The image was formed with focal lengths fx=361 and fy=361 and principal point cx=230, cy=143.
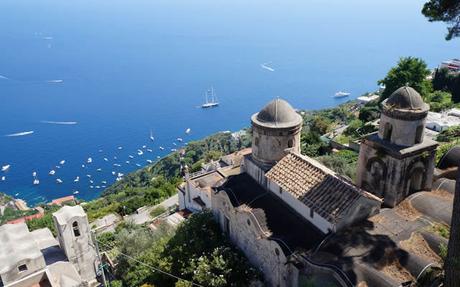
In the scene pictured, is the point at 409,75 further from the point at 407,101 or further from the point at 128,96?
the point at 128,96

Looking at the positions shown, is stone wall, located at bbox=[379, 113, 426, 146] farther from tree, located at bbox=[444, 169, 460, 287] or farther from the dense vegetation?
the dense vegetation

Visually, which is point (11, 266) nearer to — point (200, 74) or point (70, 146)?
point (70, 146)

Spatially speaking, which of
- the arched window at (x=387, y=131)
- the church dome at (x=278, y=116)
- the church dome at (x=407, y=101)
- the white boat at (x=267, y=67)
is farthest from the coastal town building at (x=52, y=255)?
the white boat at (x=267, y=67)

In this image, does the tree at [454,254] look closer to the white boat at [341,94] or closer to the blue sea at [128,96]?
the blue sea at [128,96]

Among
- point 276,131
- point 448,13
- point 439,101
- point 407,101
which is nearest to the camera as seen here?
point 448,13

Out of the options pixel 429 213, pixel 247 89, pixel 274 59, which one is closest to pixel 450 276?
pixel 429 213

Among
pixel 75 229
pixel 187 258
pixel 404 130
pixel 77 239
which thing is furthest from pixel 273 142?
pixel 77 239
